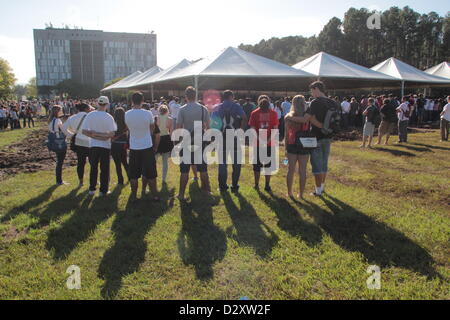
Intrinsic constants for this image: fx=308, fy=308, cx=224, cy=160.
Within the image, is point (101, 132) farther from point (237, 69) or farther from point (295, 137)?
point (237, 69)

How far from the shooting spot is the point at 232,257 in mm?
3479

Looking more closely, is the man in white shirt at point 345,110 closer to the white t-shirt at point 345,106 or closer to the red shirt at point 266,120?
the white t-shirt at point 345,106

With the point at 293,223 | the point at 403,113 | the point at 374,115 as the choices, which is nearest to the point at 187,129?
the point at 293,223

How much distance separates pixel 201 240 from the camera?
3.90 m

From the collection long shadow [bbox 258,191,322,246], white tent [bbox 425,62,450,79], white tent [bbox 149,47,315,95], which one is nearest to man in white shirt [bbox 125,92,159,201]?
long shadow [bbox 258,191,322,246]

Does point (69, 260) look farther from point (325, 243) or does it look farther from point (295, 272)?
point (325, 243)

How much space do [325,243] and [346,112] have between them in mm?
14741

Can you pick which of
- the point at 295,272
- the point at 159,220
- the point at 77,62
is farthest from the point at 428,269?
the point at 77,62

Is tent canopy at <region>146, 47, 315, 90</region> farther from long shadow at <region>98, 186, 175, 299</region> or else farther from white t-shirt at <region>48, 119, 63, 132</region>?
long shadow at <region>98, 186, 175, 299</region>

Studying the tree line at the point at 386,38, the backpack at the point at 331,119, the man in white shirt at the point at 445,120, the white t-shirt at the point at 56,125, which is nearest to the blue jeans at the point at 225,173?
the backpack at the point at 331,119

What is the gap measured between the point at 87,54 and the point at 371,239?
132m

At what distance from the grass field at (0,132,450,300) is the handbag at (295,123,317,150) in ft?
3.18

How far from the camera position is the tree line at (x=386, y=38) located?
50625 mm
